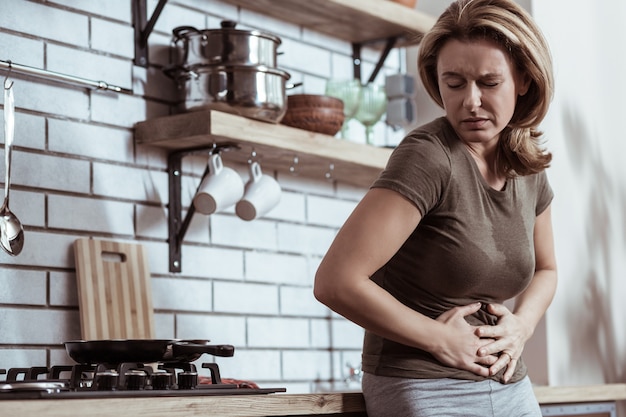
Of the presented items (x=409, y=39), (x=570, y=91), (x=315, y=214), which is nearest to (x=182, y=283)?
(x=315, y=214)

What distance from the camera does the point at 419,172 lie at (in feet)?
5.57

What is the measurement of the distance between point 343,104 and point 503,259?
1072 millimetres

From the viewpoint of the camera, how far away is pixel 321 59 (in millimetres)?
3020

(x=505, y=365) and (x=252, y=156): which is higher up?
(x=252, y=156)

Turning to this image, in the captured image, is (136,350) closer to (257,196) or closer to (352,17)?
(257,196)

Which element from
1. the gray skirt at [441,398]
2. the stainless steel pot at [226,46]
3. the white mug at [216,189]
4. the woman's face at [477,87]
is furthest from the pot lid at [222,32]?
the gray skirt at [441,398]

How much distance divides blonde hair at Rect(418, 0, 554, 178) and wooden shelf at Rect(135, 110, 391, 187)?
0.57 meters

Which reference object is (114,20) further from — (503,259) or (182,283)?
(503,259)

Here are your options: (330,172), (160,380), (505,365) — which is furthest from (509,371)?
(330,172)

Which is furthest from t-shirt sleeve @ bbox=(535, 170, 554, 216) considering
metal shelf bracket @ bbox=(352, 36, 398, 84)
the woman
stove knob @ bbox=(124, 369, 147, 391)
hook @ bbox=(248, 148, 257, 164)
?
metal shelf bracket @ bbox=(352, 36, 398, 84)

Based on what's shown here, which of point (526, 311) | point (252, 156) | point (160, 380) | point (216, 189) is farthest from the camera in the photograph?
point (252, 156)

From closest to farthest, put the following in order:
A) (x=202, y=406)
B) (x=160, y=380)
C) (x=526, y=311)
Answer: (x=202, y=406), (x=160, y=380), (x=526, y=311)

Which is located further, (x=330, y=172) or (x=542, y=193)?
(x=330, y=172)

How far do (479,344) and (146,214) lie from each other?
40.4 inches
